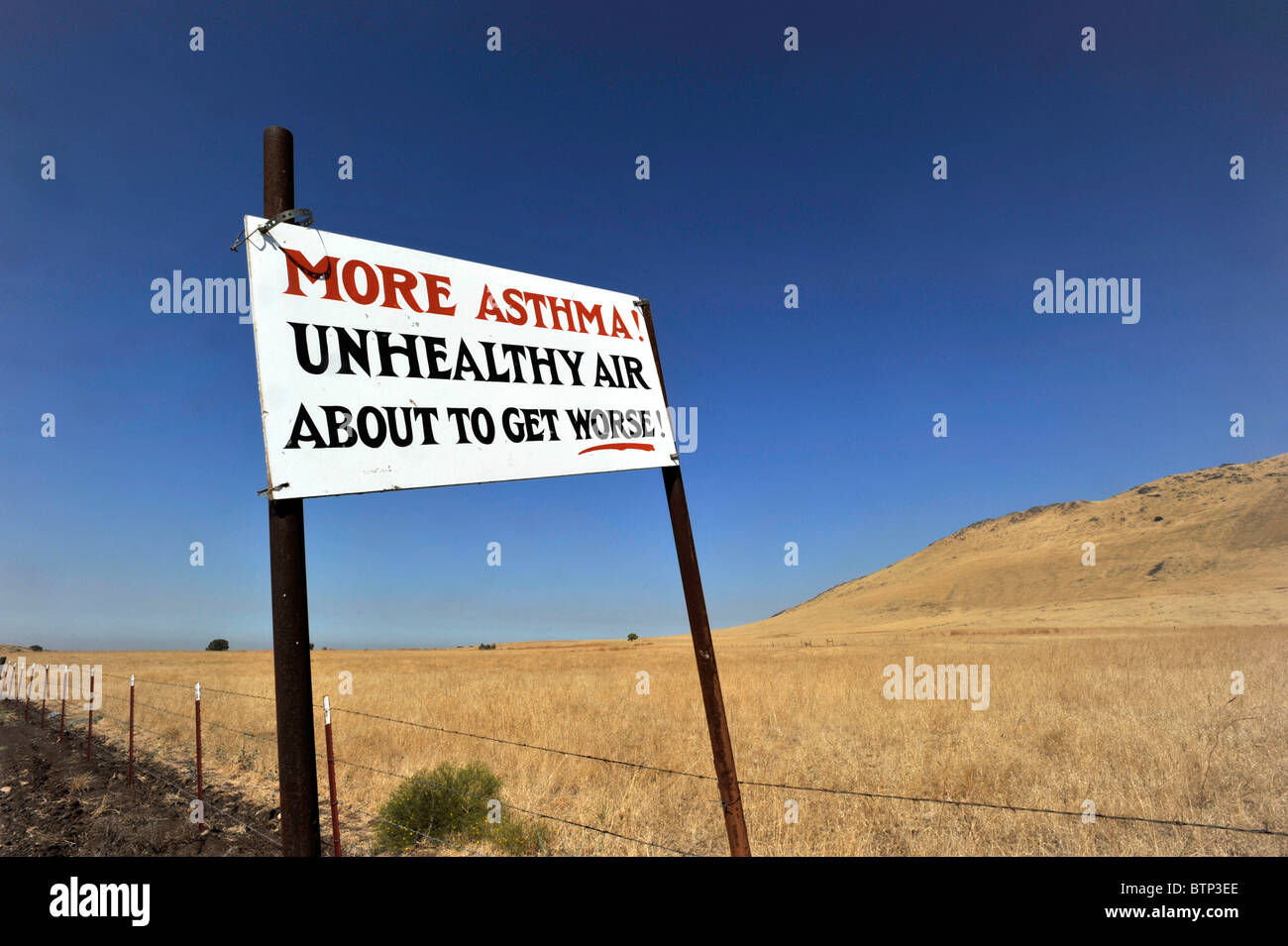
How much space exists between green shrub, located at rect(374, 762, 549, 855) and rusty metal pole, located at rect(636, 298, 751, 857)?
281cm

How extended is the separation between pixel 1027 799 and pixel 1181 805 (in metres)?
1.56

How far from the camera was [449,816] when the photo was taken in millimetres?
7891

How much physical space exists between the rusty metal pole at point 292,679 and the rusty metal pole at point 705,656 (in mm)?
2528

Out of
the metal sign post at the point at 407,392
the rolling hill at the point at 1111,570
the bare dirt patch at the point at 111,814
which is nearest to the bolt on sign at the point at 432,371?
the metal sign post at the point at 407,392

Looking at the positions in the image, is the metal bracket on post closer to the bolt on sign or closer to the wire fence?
the bolt on sign

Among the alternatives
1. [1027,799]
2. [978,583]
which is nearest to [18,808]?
[1027,799]

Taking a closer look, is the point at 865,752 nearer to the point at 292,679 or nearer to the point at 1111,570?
the point at 292,679

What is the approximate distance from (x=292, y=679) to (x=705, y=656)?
3034 mm

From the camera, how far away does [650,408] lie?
5.77 m

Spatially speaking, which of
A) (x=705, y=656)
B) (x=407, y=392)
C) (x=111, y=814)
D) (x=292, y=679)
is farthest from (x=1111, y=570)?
(x=292, y=679)

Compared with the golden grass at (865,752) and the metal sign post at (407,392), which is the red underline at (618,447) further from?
the golden grass at (865,752)

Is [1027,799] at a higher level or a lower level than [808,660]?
higher
